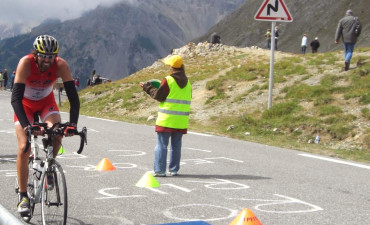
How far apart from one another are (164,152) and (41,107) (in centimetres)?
311

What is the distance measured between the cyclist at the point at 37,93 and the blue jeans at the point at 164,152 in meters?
2.97

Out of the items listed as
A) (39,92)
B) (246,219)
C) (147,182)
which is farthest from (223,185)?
(39,92)

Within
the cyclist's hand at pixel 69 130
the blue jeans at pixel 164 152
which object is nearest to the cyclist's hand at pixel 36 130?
the cyclist's hand at pixel 69 130

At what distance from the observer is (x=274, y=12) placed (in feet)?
49.1

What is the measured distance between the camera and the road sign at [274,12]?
585 inches

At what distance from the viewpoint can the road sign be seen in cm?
1487

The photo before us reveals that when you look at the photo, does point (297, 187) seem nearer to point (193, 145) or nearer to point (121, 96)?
point (193, 145)

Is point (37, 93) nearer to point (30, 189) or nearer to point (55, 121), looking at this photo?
point (55, 121)

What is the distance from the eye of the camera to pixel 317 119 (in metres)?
14.8

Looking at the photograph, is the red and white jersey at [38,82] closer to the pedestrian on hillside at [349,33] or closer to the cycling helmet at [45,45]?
the cycling helmet at [45,45]

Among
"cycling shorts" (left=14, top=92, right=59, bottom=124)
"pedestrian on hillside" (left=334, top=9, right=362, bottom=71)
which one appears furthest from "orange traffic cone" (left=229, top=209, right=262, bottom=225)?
"pedestrian on hillside" (left=334, top=9, right=362, bottom=71)

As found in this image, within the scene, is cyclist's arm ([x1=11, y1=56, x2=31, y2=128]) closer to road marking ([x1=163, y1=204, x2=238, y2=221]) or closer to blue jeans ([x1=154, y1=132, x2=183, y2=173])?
road marking ([x1=163, y1=204, x2=238, y2=221])

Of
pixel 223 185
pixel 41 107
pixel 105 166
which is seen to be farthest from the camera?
pixel 105 166

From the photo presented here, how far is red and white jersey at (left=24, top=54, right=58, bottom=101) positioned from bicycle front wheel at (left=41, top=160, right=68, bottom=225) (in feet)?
3.29
